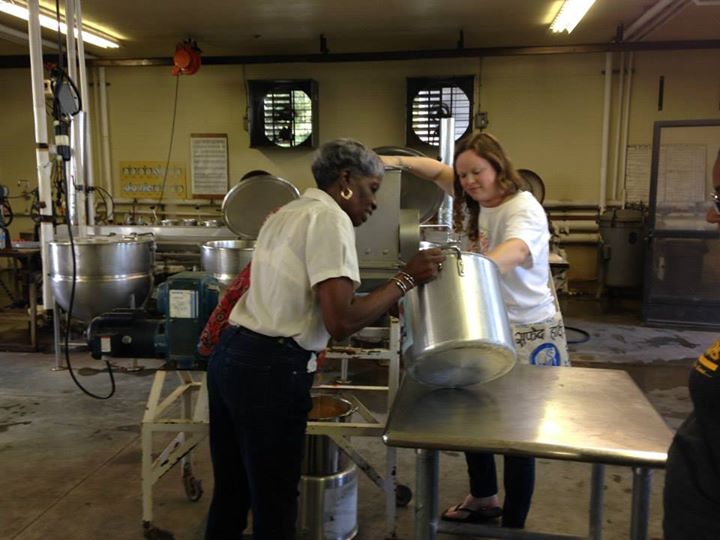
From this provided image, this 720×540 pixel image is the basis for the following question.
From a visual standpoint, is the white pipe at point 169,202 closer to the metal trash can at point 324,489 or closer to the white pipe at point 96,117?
the white pipe at point 96,117

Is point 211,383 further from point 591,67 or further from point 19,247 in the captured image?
point 591,67

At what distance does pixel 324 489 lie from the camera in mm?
1912

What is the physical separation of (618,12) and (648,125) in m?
1.40

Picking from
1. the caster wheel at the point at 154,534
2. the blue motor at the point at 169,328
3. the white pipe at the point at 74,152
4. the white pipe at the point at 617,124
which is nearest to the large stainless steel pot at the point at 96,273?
the white pipe at the point at 74,152

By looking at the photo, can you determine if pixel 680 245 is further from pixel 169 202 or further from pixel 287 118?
pixel 169 202

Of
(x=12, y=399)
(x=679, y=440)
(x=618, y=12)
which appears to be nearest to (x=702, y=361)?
(x=679, y=440)

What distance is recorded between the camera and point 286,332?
131cm

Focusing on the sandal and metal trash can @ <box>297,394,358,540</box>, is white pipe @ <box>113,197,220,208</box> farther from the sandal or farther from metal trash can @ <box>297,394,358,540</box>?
the sandal

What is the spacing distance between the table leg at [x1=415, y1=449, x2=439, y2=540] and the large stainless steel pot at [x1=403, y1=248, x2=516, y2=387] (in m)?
0.20

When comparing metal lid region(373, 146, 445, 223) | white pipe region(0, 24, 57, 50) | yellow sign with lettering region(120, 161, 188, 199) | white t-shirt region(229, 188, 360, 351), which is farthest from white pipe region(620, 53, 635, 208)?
white pipe region(0, 24, 57, 50)

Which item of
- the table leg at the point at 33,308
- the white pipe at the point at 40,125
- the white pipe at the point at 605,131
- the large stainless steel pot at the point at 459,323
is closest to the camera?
the large stainless steel pot at the point at 459,323

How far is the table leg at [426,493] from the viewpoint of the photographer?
134 centimetres

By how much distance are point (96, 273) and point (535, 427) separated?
8.76ft

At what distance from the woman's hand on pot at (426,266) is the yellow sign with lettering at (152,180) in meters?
5.77
